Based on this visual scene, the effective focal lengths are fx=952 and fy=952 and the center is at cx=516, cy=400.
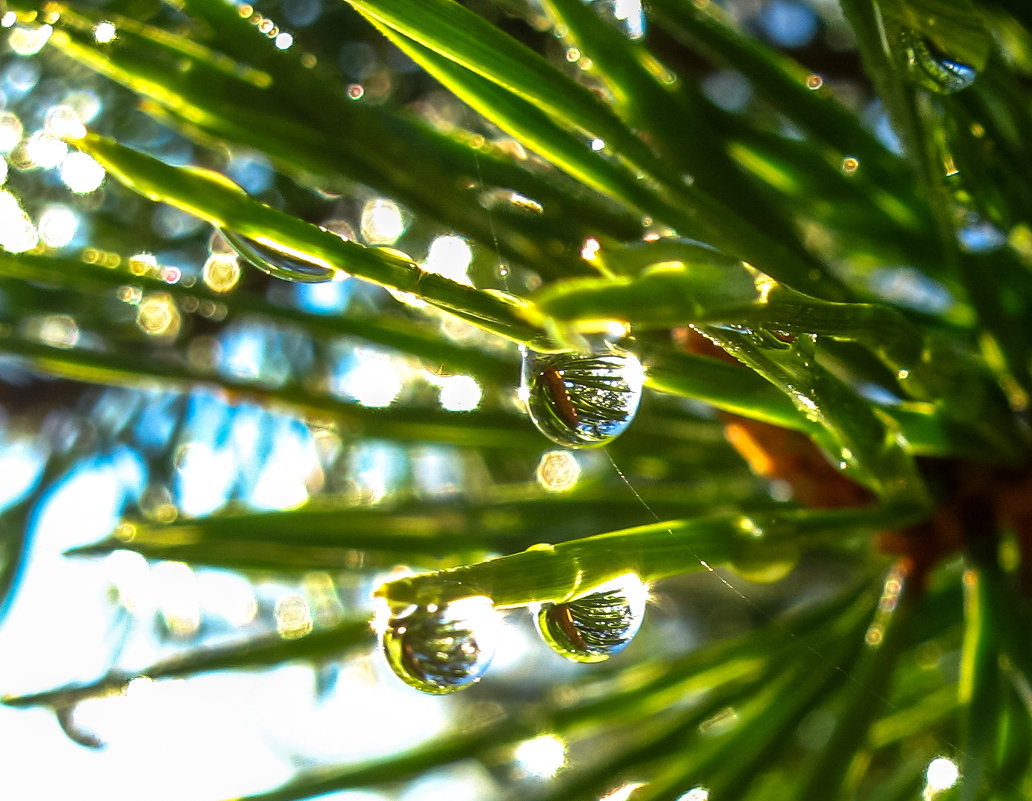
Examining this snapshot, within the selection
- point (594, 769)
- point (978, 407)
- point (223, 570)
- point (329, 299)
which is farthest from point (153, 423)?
point (978, 407)

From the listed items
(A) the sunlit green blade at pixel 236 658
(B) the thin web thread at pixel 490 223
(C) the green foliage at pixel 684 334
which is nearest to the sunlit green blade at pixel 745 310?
(C) the green foliage at pixel 684 334

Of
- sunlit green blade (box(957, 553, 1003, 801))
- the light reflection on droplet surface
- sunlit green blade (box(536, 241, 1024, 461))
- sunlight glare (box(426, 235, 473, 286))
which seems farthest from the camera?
the light reflection on droplet surface

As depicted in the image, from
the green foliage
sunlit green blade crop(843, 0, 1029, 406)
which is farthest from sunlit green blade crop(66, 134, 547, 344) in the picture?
sunlit green blade crop(843, 0, 1029, 406)

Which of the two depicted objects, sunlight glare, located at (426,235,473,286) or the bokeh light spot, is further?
the bokeh light spot

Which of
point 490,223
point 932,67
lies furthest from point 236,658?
point 932,67

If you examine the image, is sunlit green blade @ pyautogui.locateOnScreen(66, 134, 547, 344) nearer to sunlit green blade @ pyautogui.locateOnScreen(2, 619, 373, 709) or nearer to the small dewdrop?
the small dewdrop

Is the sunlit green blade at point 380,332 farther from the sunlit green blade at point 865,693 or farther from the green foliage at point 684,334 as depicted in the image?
the sunlit green blade at point 865,693

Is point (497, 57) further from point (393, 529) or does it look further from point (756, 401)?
point (393, 529)
